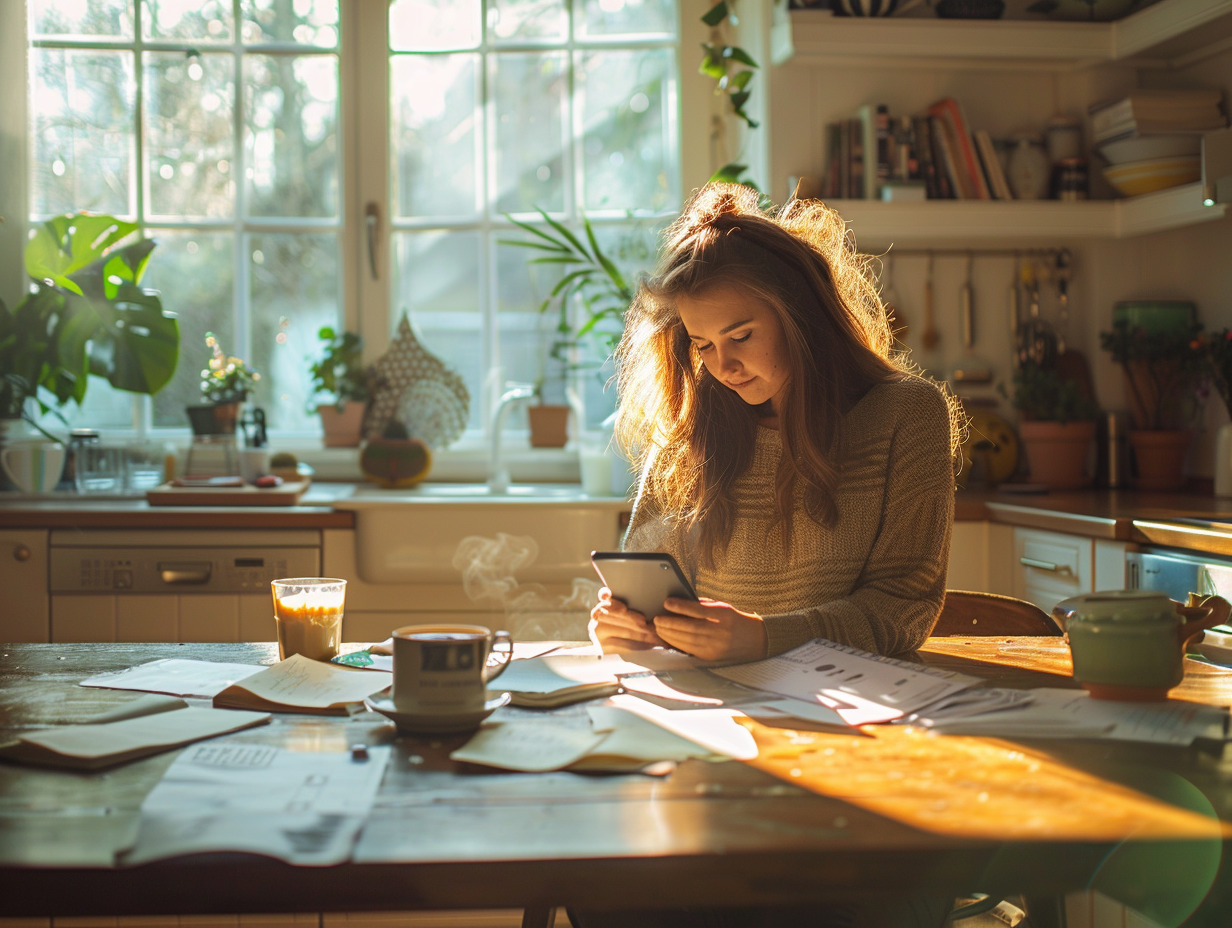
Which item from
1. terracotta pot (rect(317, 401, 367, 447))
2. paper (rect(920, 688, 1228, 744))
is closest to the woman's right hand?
paper (rect(920, 688, 1228, 744))

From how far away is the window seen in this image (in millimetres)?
3322

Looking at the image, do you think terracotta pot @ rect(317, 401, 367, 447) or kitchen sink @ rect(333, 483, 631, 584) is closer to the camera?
kitchen sink @ rect(333, 483, 631, 584)

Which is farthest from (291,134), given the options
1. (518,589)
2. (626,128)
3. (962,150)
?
(962,150)

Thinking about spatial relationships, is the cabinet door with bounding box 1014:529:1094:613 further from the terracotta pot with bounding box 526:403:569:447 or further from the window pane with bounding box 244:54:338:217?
the window pane with bounding box 244:54:338:217

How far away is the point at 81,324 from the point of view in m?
2.97

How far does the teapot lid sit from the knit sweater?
12.0 inches

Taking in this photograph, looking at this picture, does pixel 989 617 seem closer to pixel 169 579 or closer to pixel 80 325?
pixel 169 579

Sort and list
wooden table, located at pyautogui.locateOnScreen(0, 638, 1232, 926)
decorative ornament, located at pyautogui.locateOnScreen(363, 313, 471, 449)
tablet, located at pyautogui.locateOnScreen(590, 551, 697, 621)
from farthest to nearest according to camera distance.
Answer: decorative ornament, located at pyautogui.locateOnScreen(363, 313, 471, 449) → tablet, located at pyautogui.locateOnScreen(590, 551, 697, 621) → wooden table, located at pyautogui.locateOnScreen(0, 638, 1232, 926)

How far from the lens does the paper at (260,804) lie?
690mm

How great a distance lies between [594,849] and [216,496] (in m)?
2.19

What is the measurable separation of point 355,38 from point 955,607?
8.74ft

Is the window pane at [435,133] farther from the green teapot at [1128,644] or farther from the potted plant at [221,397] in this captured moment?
the green teapot at [1128,644]

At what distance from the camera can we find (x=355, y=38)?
334 centimetres

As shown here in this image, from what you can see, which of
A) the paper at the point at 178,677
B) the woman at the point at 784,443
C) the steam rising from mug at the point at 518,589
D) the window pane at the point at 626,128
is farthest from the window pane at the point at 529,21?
the paper at the point at 178,677
